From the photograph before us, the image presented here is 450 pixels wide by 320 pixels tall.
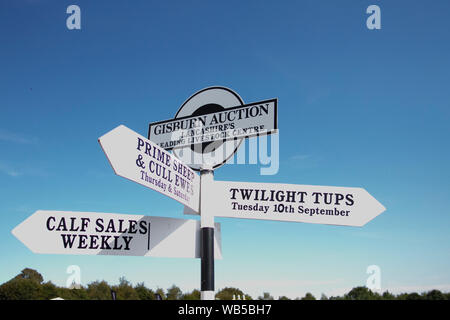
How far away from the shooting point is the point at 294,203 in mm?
3887

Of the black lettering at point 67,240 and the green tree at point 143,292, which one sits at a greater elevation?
the black lettering at point 67,240

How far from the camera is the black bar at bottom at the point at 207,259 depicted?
3.58m

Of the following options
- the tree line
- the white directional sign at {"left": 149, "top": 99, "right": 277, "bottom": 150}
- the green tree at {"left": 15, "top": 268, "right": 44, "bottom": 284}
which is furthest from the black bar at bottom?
the green tree at {"left": 15, "top": 268, "right": 44, "bottom": 284}

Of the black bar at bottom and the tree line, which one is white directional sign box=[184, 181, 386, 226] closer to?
the black bar at bottom

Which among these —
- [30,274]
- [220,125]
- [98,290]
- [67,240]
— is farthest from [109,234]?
[30,274]

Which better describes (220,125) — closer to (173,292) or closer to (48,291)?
(48,291)

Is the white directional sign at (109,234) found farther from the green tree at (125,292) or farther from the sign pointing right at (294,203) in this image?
the green tree at (125,292)

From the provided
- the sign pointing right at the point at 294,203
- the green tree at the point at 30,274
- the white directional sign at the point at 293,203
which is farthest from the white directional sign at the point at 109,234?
the green tree at the point at 30,274

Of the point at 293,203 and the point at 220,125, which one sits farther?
the point at 220,125

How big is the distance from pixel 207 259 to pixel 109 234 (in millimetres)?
937

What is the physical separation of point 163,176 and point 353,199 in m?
1.96

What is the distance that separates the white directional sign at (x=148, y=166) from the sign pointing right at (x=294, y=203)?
1.15 ft

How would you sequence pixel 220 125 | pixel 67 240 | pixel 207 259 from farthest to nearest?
pixel 220 125, pixel 207 259, pixel 67 240
